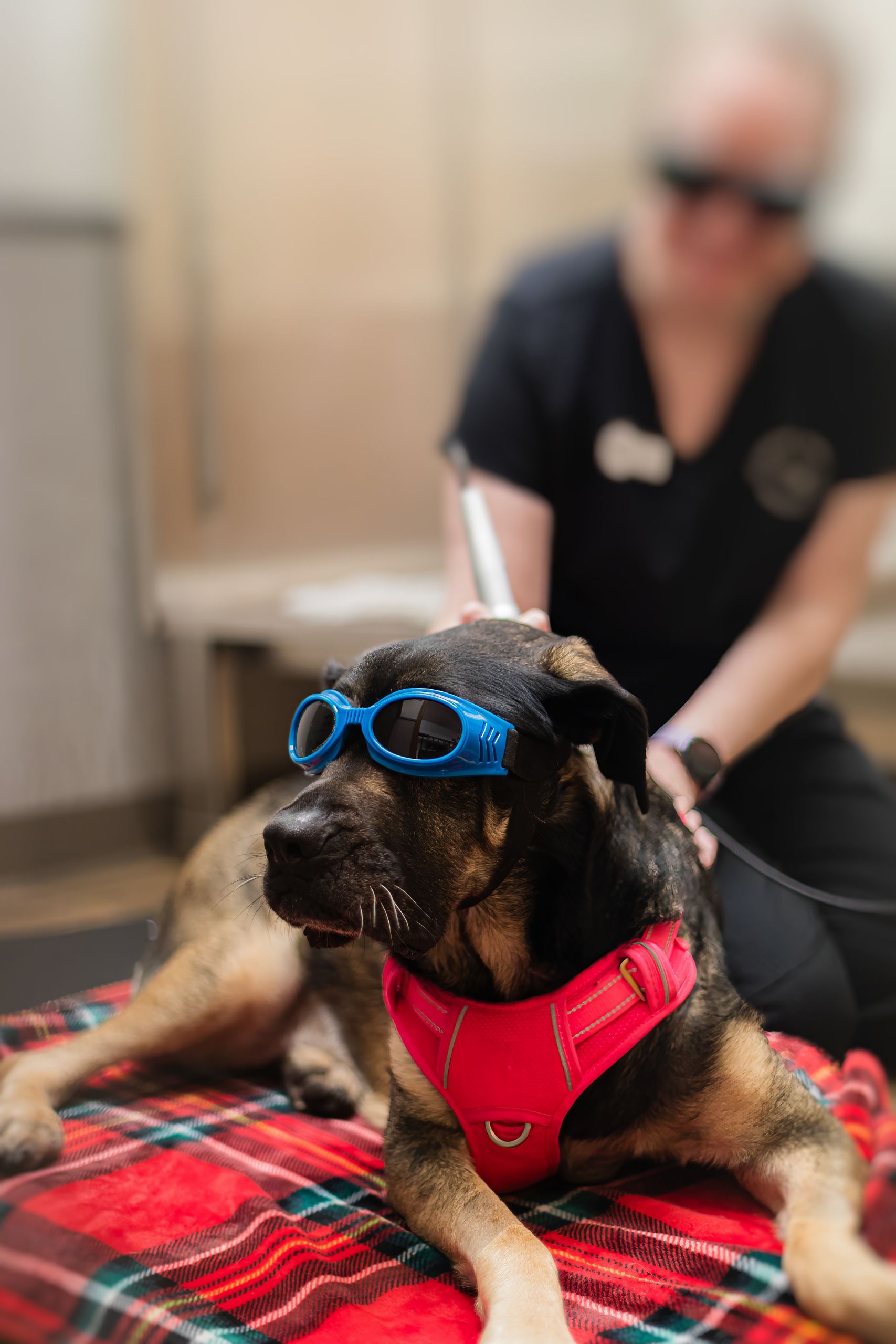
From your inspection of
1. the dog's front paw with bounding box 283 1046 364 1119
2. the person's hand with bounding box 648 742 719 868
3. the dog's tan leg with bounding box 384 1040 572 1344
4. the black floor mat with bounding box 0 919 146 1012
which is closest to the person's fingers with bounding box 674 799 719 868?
the person's hand with bounding box 648 742 719 868

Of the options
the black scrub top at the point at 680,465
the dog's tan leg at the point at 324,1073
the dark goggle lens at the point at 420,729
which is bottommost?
the dog's tan leg at the point at 324,1073

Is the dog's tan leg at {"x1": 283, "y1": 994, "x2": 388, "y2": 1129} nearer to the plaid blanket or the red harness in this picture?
the plaid blanket

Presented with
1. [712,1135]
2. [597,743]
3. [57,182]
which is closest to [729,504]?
[597,743]

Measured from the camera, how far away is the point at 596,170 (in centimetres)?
119

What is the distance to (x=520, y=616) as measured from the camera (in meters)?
1.02

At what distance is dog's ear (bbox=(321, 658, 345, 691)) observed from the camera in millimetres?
933

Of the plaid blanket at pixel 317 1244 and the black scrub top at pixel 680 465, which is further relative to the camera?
the black scrub top at pixel 680 465

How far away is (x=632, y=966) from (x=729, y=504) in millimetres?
403

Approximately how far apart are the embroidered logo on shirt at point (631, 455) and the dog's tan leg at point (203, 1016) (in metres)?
0.65

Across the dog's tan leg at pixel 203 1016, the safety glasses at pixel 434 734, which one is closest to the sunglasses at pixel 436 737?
the safety glasses at pixel 434 734

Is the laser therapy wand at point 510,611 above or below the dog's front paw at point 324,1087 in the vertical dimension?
above

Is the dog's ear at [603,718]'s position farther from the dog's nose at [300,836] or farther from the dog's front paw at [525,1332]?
the dog's front paw at [525,1332]

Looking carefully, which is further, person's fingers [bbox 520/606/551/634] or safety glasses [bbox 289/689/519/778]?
person's fingers [bbox 520/606/551/634]

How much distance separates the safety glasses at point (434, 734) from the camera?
768 mm
